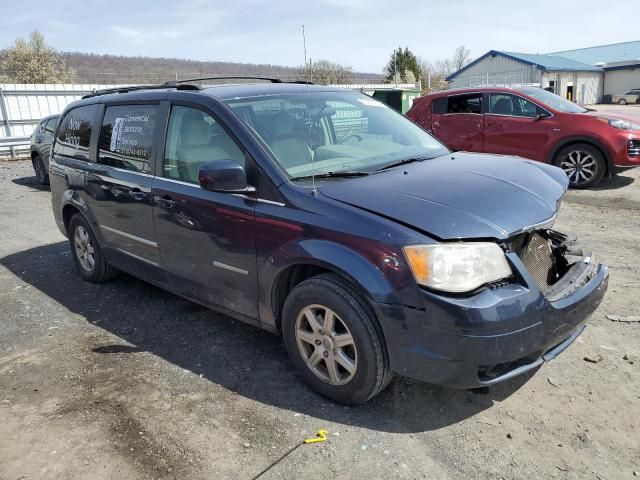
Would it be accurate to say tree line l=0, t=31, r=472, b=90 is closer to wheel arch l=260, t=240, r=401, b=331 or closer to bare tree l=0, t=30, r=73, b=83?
bare tree l=0, t=30, r=73, b=83

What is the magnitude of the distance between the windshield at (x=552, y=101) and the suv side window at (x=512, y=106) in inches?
7.3

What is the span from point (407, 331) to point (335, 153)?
1.48 metres

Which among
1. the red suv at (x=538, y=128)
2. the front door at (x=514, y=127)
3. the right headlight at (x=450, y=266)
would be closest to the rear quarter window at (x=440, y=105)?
the red suv at (x=538, y=128)

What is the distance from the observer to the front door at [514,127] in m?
8.89

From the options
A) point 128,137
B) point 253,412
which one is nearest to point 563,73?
point 128,137

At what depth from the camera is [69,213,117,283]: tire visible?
5.15m

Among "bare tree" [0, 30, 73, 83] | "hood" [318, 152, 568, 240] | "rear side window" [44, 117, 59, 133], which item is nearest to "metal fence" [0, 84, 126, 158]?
"rear side window" [44, 117, 59, 133]

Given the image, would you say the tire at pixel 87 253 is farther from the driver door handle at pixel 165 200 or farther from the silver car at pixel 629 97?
the silver car at pixel 629 97

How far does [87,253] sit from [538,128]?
24.1ft

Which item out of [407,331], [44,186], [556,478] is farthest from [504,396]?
[44,186]

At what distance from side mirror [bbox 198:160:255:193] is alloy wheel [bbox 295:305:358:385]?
86 centimetres

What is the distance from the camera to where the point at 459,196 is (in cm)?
289

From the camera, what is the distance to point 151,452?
109 inches

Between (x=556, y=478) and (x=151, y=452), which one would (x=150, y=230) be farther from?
(x=556, y=478)
